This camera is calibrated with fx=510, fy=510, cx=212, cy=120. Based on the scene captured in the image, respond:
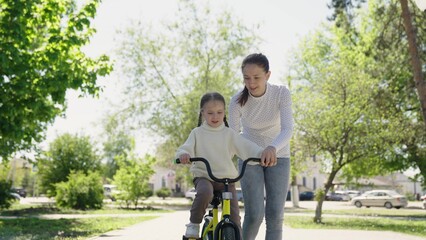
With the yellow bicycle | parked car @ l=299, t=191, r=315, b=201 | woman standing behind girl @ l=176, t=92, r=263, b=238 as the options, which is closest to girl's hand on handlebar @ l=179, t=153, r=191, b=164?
the yellow bicycle

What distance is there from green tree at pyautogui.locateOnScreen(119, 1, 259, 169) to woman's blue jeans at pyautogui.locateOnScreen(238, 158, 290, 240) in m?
29.1

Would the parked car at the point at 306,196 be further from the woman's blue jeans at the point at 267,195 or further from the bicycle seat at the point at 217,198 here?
the bicycle seat at the point at 217,198

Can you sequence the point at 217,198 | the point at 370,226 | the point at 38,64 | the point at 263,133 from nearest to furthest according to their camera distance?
the point at 217,198
the point at 263,133
the point at 38,64
the point at 370,226

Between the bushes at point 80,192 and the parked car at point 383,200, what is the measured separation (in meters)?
23.9

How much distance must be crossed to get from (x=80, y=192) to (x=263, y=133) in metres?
24.6

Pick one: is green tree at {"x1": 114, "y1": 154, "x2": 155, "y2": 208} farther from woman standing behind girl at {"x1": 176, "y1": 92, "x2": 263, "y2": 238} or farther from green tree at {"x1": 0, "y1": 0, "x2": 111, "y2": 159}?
woman standing behind girl at {"x1": 176, "y1": 92, "x2": 263, "y2": 238}


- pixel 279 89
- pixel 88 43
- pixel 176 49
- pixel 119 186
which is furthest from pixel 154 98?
pixel 279 89

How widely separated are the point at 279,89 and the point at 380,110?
17.7 metres

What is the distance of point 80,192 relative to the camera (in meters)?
27.9

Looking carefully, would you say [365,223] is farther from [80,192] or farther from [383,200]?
[383,200]

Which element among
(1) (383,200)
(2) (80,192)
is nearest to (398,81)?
(1) (383,200)

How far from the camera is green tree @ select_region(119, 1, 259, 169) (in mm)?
33969

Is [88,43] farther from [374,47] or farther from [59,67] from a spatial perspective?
[374,47]

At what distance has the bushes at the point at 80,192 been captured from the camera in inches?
1099
